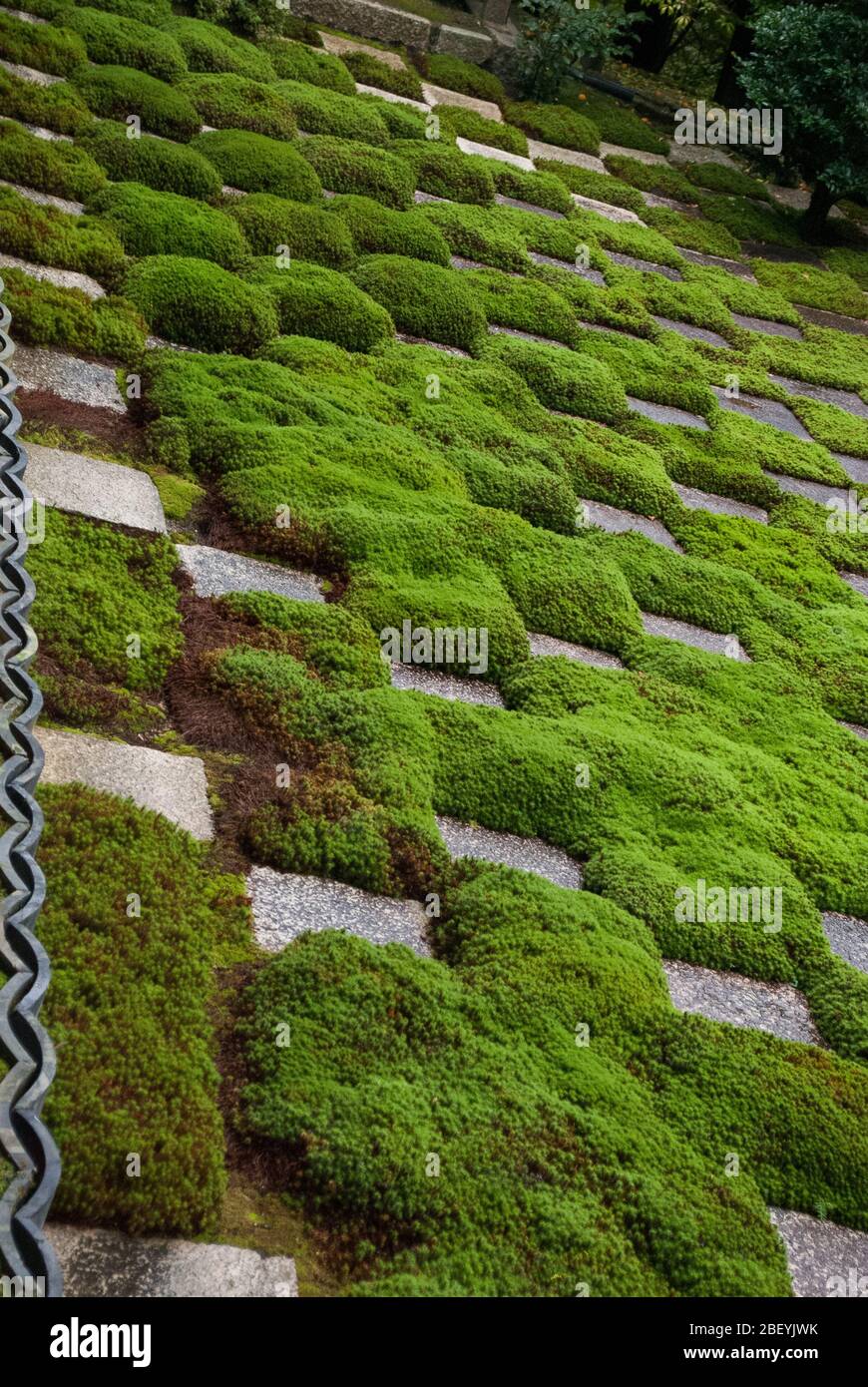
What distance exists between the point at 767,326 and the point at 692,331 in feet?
4.50

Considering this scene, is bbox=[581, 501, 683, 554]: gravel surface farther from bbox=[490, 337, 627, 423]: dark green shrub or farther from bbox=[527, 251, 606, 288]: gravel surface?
bbox=[527, 251, 606, 288]: gravel surface

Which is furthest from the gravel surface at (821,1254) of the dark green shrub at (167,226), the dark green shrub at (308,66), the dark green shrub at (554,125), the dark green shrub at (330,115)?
the dark green shrub at (554,125)

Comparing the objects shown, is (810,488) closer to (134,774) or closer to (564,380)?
(564,380)

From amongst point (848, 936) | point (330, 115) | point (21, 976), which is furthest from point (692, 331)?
point (21, 976)

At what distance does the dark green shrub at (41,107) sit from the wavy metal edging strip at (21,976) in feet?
18.9

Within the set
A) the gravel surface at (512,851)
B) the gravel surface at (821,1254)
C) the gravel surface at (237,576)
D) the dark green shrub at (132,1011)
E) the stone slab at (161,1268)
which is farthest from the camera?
the gravel surface at (237,576)

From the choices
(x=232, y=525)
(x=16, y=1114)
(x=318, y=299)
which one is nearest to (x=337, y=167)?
(x=318, y=299)

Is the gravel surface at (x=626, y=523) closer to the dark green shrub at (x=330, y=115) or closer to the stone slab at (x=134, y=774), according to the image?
the stone slab at (x=134, y=774)

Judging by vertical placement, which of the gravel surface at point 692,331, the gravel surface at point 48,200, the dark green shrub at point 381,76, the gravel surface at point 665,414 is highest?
the dark green shrub at point 381,76

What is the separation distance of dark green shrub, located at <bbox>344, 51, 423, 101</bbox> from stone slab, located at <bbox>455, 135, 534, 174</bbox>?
2.42 feet

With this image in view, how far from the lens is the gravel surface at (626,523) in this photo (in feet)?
22.4

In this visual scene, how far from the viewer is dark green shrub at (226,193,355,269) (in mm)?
7602

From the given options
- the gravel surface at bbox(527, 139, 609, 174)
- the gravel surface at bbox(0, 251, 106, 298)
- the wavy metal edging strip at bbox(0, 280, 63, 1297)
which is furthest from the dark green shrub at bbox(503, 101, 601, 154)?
the wavy metal edging strip at bbox(0, 280, 63, 1297)

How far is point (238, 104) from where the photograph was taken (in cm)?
926
